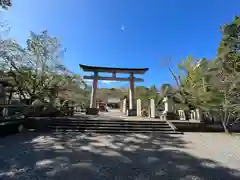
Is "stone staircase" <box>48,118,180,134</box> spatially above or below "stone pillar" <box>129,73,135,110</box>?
below

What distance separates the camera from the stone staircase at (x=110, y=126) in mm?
7191

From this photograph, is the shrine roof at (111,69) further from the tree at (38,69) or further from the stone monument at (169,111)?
the stone monument at (169,111)

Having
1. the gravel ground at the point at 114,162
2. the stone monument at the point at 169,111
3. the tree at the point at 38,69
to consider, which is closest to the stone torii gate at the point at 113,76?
the tree at the point at 38,69

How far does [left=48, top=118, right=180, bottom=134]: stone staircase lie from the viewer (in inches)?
283

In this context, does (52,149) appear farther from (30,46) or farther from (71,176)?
(30,46)

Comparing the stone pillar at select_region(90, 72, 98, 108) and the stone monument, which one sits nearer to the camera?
the stone monument

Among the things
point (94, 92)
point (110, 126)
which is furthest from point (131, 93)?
point (110, 126)

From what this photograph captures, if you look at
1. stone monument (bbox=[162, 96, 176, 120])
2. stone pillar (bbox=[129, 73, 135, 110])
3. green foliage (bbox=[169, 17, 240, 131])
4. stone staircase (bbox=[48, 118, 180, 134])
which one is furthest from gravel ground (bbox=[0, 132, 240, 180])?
stone pillar (bbox=[129, 73, 135, 110])

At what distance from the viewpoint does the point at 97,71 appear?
43.5 feet

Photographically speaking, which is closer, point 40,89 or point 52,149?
point 52,149

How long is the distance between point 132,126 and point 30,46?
9480 mm

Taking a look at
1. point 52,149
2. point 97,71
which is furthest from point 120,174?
point 97,71

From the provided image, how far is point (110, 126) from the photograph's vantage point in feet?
25.0

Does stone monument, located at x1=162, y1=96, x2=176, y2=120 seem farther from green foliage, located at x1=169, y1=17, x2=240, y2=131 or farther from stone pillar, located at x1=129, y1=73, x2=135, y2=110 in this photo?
stone pillar, located at x1=129, y1=73, x2=135, y2=110
